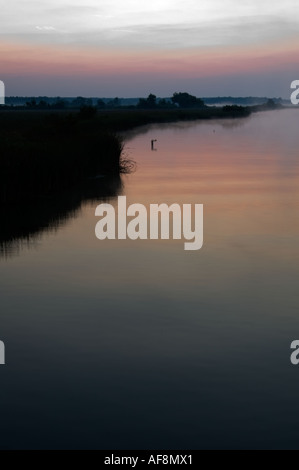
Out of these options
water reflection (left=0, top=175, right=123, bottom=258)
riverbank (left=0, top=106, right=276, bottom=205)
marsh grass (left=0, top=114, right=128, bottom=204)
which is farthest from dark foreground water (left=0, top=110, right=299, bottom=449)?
marsh grass (left=0, top=114, right=128, bottom=204)

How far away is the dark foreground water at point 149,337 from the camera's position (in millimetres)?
9727

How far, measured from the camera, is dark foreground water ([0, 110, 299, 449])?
973 centimetres

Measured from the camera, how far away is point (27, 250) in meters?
21.4

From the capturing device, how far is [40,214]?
89.8 ft

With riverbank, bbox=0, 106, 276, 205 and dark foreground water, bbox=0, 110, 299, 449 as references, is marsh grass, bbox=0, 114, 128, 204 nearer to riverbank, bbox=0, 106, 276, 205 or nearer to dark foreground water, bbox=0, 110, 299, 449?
riverbank, bbox=0, 106, 276, 205

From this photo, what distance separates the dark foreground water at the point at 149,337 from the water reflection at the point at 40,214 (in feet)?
0.49

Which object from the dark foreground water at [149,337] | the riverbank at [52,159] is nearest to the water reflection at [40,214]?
the dark foreground water at [149,337]

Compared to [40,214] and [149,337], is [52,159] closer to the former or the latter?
[40,214]

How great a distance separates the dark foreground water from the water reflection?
0.49 feet

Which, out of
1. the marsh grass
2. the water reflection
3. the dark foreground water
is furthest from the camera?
the marsh grass

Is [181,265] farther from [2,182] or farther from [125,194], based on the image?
[125,194]

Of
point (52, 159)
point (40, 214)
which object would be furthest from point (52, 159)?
point (40, 214)

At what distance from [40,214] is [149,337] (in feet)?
48.3
